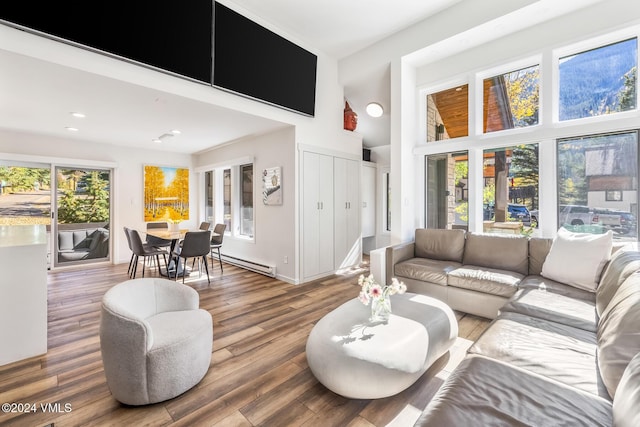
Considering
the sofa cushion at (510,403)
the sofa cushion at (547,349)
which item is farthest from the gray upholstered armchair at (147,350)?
the sofa cushion at (547,349)

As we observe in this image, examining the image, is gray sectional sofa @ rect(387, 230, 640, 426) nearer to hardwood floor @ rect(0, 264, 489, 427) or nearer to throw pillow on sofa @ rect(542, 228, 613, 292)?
throw pillow on sofa @ rect(542, 228, 613, 292)

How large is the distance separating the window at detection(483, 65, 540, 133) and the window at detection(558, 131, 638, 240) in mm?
571

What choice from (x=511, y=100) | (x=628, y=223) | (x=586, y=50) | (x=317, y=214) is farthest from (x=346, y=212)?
(x=586, y=50)

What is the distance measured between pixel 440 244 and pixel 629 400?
293cm

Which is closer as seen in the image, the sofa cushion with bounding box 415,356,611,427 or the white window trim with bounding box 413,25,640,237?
the sofa cushion with bounding box 415,356,611,427

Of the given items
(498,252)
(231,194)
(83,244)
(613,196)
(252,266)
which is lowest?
(252,266)

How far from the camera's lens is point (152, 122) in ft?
13.7

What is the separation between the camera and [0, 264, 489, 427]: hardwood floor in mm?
1678

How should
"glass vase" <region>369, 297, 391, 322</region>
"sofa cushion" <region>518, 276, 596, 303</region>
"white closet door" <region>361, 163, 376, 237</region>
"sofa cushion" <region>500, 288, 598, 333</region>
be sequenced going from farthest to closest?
"white closet door" <region>361, 163, 376, 237</region> < "sofa cushion" <region>518, 276, 596, 303</region> < "glass vase" <region>369, 297, 391, 322</region> < "sofa cushion" <region>500, 288, 598, 333</region>

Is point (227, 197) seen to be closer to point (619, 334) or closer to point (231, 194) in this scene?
point (231, 194)

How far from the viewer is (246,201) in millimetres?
5656

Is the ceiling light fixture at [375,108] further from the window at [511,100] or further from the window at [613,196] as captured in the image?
the window at [613,196]

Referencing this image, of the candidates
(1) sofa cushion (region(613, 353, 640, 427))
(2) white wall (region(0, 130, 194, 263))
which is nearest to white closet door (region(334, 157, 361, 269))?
(1) sofa cushion (region(613, 353, 640, 427))

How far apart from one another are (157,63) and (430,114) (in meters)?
3.76
